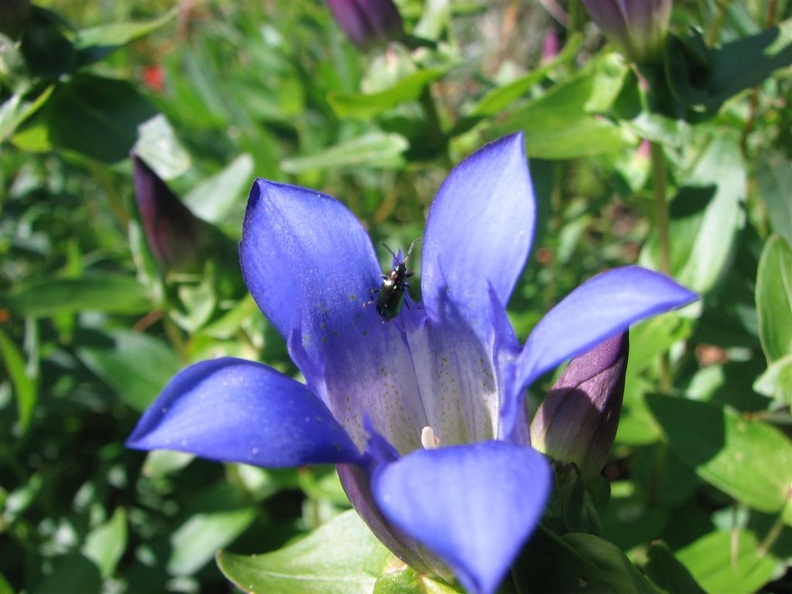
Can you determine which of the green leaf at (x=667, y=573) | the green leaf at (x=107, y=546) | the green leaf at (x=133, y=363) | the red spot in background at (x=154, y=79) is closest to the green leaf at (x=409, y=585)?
the green leaf at (x=667, y=573)

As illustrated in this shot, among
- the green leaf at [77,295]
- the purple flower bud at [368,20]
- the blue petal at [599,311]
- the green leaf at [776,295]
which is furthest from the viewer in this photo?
the green leaf at [77,295]

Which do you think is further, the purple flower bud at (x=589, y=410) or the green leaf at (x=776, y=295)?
the green leaf at (x=776, y=295)

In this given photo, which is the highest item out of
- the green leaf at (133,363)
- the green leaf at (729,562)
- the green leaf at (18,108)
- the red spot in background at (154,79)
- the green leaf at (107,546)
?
the green leaf at (18,108)

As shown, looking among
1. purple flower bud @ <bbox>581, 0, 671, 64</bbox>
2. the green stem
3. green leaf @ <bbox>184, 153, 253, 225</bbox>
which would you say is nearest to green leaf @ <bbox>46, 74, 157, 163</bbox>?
green leaf @ <bbox>184, 153, 253, 225</bbox>

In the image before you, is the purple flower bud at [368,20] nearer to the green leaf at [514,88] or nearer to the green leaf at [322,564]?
the green leaf at [514,88]

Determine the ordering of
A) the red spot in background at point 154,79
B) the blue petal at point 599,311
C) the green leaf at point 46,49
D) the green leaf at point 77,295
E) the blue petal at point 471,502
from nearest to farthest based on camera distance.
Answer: the blue petal at point 471,502, the blue petal at point 599,311, the green leaf at point 46,49, the green leaf at point 77,295, the red spot in background at point 154,79

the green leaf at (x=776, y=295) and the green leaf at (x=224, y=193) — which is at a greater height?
the green leaf at (x=224, y=193)

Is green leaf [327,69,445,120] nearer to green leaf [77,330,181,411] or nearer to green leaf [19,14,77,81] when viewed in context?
green leaf [19,14,77,81]

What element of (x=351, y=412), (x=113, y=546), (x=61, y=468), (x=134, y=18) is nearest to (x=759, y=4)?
(x=351, y=412)
